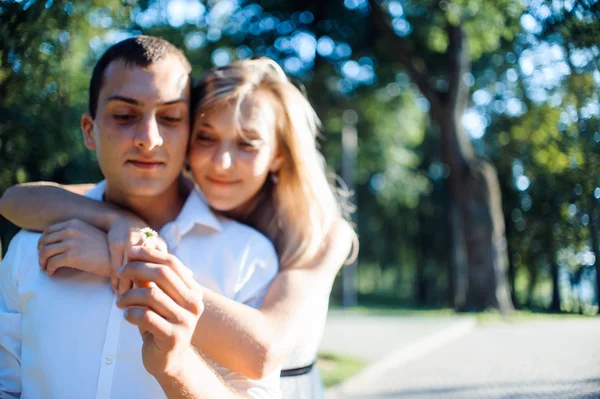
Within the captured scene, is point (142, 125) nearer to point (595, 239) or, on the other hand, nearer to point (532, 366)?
point (595, 239)

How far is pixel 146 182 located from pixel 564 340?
1464 millimetres

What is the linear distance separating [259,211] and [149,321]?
1404 millimetres

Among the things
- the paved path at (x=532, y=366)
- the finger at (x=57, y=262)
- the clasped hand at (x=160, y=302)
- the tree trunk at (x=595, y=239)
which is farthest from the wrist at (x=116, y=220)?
the tree trunk at (x=595, y=239)

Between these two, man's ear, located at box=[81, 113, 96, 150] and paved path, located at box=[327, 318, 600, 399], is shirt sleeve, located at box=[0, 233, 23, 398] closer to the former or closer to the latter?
man's ear, located at box=[81, 113, 96, 150]

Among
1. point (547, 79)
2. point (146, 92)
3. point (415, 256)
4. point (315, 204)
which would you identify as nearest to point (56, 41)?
point (146, 92)

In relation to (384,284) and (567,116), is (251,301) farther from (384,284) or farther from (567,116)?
(384,284)

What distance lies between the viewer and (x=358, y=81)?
723 inches

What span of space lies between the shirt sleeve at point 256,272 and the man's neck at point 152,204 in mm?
384

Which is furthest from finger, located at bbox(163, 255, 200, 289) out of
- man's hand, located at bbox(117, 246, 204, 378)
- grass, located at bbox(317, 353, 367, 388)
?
grass, located at bbox(317, 353, 367, 388)

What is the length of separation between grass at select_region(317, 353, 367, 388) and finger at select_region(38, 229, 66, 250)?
196 inches

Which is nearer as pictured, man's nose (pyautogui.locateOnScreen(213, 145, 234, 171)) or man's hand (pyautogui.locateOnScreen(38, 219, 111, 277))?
man's hand (pyautogui.locateOnScreen(38, 219, 111, 277))

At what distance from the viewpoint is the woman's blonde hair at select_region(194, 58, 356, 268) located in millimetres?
2436

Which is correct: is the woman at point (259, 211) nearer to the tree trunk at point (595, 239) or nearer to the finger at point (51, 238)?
the finger at point (51, 238)

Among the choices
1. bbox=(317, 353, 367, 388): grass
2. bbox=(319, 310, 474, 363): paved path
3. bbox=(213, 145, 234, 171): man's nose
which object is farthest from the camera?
bbox=(319, 310, 474, 363): paved path
